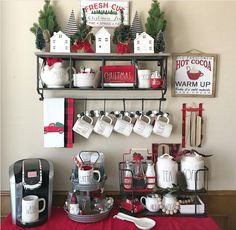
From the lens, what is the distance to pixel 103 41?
4.91 feet

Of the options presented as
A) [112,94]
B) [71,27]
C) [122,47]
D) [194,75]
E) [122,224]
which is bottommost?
[122,224]

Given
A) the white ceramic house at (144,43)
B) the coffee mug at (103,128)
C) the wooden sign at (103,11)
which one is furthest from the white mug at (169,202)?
the wooden sign at (103,11)

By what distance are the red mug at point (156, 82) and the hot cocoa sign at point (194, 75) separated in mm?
156

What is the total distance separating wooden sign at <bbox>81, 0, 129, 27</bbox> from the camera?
159cm

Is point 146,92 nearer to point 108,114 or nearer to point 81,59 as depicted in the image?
point 108,114

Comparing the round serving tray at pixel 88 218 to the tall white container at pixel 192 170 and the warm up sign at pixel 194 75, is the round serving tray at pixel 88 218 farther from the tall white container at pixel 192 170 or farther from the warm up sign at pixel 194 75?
the warm up sign at pixel 194 75

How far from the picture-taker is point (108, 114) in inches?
63.1

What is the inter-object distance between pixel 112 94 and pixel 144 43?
1.11 feet

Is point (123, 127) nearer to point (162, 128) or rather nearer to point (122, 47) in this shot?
point (162, 128)

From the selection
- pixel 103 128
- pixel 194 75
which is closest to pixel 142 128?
pixel 103 128

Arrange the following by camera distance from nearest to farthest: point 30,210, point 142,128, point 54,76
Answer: point 30,210
point 54,76
point 142,128

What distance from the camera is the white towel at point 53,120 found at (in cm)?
158

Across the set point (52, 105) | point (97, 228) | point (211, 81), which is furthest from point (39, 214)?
point (211, 81)

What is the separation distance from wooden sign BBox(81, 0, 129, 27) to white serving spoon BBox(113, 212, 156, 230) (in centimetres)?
102
